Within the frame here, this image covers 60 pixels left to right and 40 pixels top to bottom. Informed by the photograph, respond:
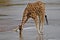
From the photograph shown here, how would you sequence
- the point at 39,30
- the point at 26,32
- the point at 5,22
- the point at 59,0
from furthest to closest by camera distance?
1. the point at 59,0
2. the point at 5,22
3. the point at 26,32
4. the point at 39,30

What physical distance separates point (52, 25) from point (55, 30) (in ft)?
3.12

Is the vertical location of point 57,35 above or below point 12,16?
below

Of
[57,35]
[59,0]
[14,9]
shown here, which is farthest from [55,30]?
[59,0]

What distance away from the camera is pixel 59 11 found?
46.4 ft

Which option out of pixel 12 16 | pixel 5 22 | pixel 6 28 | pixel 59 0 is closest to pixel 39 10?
pixel 6 28

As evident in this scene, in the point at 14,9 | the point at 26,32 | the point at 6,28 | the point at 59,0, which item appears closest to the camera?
the point at 26,32

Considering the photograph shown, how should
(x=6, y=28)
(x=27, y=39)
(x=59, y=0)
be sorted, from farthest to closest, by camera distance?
1. (x=59, y=0)
2. (x=6, y=28)
3. (x=27, y=39)

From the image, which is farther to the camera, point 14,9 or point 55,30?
point 14,9

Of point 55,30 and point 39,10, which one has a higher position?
point 39,10

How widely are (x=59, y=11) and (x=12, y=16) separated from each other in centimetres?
262

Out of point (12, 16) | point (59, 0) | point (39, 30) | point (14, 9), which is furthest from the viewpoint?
point (59, 0)

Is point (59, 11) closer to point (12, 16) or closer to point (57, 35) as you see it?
point (12, 16)

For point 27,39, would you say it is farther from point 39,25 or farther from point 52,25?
point 52,25

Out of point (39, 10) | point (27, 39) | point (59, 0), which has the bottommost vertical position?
point (27, 39)
